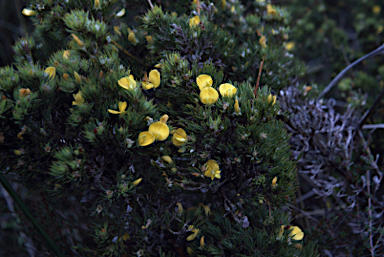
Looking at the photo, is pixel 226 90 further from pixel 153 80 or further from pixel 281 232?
pixel 281 232

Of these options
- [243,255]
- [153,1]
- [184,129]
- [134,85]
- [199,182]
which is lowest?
[243,255]

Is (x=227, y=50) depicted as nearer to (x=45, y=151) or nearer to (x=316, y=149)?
(x=316, y=149)

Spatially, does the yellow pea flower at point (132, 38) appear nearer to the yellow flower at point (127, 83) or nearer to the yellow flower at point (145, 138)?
the yellow flower at point (127, 83)

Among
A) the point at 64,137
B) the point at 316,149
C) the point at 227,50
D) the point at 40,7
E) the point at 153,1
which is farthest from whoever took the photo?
the point at 316,149

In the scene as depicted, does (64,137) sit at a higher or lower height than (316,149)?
higher

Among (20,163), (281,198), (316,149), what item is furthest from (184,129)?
(316,149)

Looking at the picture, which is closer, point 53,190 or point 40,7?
point 53,190

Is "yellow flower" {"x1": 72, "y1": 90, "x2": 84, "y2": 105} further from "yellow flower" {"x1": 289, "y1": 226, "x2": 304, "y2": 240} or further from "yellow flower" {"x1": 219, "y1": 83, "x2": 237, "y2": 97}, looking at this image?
"yellow flower" {"x1": 289, "y1": 226, "x2": 304, "y2": 240}

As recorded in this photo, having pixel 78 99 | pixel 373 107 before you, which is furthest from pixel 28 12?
pixel 373 107

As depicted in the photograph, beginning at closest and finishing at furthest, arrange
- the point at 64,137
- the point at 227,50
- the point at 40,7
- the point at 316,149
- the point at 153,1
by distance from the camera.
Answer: the point at 64,137, the point at 40,7, the point at 227,50, the point at 153,1, the point at 316,149
